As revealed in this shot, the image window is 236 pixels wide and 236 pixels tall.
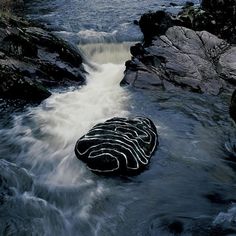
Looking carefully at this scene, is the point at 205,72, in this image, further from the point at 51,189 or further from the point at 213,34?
the point at 51,189

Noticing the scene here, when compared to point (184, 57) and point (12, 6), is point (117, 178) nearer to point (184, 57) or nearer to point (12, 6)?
point (184, 57)

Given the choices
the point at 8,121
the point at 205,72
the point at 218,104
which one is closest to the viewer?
the point at 8,121

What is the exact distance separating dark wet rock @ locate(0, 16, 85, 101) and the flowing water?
51 centimetres

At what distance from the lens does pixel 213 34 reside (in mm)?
15758

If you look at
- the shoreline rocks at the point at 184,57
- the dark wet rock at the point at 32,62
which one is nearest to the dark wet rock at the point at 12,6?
the dark wet rock at the point at 32,62

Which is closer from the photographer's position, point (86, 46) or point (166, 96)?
point (166, 96)

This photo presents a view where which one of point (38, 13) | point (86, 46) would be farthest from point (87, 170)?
point (38, 13)

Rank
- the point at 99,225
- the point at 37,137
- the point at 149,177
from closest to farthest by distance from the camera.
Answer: the point at 99,225 → the point at 149,177 → the point at 37,137

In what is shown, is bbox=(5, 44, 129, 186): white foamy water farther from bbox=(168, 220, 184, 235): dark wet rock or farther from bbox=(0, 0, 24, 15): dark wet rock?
bbox=(0, 0, 24, 15): dark wet rock

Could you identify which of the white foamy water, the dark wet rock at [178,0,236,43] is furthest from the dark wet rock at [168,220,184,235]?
the dark wet rock at [178,0,236,43]

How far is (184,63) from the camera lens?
44.1 ft

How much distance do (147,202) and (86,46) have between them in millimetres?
10211

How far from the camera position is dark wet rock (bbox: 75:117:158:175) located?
26.6 feet

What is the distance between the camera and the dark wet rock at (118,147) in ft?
26.6
